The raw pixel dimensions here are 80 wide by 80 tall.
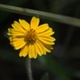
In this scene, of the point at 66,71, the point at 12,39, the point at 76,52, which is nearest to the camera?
the point at 12,39

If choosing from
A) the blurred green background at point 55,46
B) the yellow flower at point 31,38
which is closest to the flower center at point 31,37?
the yellow flower at point 31,38

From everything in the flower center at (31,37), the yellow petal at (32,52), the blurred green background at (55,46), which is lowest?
the yellow petal at (32,52)

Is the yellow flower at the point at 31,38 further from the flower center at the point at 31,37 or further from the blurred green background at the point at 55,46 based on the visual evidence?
the blurred green background at the point at 55,46

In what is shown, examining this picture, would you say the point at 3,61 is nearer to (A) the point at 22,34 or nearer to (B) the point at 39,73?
(B) the point at 39,73

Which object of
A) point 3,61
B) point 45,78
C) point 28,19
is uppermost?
point 28,19

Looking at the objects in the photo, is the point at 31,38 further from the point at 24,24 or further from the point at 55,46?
the point at 55,46

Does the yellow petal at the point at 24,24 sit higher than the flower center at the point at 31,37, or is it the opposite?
the yellow petal at the point at 24,24

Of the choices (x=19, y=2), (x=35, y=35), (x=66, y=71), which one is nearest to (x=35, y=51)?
(x=35, y=35)

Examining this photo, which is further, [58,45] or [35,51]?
[58,45]
